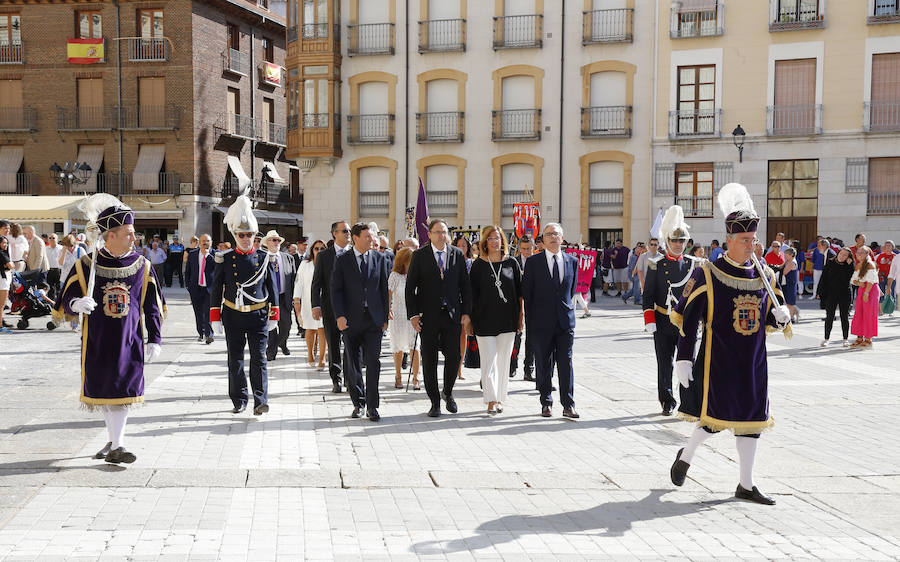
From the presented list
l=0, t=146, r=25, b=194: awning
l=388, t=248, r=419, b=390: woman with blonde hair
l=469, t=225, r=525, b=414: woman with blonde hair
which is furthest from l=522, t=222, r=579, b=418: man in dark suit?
l=0, t=146, r=25, b=194: awning

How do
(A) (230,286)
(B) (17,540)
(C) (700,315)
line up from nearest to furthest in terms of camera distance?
1. (B) (17,540)
2. (C) (700,315)
3. (A) (230,286)

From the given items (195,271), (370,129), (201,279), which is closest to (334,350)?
(201,279)

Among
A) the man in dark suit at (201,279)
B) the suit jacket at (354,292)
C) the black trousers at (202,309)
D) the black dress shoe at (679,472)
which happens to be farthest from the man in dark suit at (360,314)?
the black trousers at (202,309)

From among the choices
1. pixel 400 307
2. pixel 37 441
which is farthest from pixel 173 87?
pixel 37 441

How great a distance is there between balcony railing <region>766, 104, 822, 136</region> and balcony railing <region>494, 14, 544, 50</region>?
28.1 ft

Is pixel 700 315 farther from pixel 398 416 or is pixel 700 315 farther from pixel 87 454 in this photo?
pixel 87 454

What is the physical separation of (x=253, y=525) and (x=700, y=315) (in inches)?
125

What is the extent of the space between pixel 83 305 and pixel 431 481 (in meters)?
2.79

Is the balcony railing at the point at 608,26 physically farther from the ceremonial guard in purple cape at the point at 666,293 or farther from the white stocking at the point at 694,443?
the white stocking at the point at 694,443

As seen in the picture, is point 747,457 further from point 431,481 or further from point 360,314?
point 360,314

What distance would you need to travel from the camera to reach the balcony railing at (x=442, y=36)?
3362cm

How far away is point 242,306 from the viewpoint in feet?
28.1

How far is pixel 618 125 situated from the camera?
3275cm

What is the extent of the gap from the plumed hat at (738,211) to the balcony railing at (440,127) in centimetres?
2795
